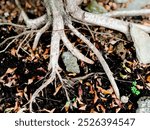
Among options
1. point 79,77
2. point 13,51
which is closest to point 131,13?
point 79,77

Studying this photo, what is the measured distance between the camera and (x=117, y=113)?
136 inches

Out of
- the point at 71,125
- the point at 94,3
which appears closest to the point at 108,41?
the point at 94,3

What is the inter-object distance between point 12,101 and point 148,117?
120 cm

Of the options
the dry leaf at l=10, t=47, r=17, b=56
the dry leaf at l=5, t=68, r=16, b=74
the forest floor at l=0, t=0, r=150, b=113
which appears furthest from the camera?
the dry leaf at l=10, t=47, r=17, b=56

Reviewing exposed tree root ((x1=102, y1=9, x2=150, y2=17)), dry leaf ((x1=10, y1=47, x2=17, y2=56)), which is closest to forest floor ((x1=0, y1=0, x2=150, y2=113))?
dry leaf ((x1=10, y1=47, x2=17, y2=56))

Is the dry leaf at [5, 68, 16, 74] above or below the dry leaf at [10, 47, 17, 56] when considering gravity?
below

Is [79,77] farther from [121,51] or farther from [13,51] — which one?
[13,51]

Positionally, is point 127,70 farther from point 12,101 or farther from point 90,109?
point 12,101

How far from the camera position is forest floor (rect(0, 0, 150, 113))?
361 centimetres

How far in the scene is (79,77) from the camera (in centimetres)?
373

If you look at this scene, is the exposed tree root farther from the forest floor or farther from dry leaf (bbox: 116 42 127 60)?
dry leaf (bbox: 116 42 127 60)

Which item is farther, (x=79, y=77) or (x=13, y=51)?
(x=13, y=51)

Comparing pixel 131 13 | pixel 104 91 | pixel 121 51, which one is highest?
pixel 131 13

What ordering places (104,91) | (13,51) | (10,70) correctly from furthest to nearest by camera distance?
(13,51), (10,70), (104,91)
